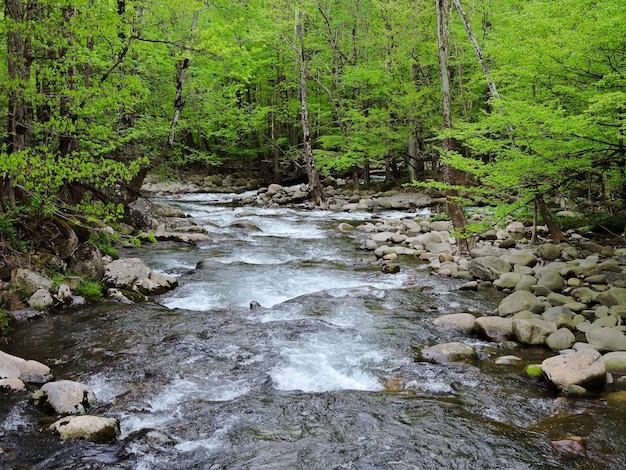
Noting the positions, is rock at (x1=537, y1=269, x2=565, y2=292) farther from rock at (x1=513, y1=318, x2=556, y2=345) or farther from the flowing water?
rock at (x1=513, y1=318, x2=556, y2=345)

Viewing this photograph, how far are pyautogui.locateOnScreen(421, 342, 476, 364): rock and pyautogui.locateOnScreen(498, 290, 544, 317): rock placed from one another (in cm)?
185

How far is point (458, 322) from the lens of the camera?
26.0ft

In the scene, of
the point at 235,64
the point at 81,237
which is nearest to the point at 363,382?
the point at 81,237

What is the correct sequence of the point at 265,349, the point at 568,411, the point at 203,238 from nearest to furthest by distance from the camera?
the point at 568,411 → the point at 265,349 → the point at 203,238

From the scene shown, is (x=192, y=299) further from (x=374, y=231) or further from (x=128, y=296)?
(x=374, y=231)

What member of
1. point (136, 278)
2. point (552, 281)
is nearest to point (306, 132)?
point (136, 278)

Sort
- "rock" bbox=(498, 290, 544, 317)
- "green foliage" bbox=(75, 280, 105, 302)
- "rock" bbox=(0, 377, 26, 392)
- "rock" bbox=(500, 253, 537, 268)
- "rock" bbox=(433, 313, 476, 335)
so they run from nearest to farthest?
"rock" bbox=(0, 377, 26, 392)
"rock" bbox=(433, 313, 476, 335)
"rock" bbox=(498, 290, 544, 317)
"green foliage" bbox=(75, 280, 105, 302)
"rock" bbox=(500, 253, 537, 268)

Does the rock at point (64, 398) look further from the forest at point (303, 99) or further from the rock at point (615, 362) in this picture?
the rock at point (615, 362)

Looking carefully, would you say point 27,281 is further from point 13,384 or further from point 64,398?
point 64,398

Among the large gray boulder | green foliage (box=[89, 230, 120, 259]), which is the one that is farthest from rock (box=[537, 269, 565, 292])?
green foliage (box=[89, 230, 120, 259])

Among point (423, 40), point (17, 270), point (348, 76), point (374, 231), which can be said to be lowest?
point (374, 231)

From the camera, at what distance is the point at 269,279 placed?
11109 millimetres

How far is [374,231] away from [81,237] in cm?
1007

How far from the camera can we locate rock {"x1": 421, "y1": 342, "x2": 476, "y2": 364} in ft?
21.8
